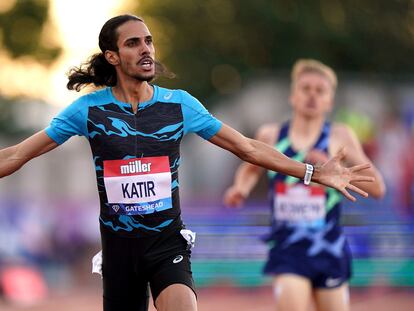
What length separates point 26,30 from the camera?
2462 centimetres

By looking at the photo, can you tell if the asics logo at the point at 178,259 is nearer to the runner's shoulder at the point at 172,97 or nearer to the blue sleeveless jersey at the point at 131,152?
the blue sleeveless jersey at the point at 131,152

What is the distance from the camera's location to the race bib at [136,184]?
607cm

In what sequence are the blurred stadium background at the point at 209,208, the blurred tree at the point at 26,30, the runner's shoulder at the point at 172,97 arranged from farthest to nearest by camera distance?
the blurred tree at the point at 26,30 < the blurred stadium background at the point at 209,208 < the runner's shoulder at the point at 172,97

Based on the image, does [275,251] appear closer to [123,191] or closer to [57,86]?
[123,191]

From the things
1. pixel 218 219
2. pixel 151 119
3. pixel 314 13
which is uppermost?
pixel 314 13

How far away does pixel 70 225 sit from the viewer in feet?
53.2

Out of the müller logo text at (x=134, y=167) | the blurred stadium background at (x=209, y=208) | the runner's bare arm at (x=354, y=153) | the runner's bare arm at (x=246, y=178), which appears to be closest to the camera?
the müller logo text at (x=134, y=167)

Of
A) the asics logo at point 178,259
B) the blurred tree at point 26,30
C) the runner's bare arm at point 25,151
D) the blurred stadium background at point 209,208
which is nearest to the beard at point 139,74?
the runner's bare arm at point 25,151

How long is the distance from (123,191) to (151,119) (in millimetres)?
436

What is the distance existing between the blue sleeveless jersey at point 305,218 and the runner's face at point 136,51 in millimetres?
2295

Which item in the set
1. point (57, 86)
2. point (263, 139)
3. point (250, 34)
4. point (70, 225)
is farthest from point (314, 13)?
point (263, 139)

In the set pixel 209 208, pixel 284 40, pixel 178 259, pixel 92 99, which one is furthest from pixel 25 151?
pixel 284 40

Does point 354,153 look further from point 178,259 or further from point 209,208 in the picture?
point 209,208

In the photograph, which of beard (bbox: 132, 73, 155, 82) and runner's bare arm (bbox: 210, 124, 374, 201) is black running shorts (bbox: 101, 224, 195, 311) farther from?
beard (bbox: 132, 73, 155, 82)
